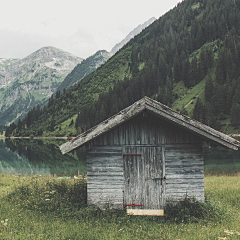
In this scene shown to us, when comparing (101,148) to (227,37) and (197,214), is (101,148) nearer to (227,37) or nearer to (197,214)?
(197,214)

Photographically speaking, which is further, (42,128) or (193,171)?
(42,128)

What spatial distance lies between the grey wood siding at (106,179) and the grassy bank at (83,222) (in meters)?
0.51

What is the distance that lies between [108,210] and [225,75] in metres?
122

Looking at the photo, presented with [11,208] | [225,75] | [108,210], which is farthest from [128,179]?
[225,75]

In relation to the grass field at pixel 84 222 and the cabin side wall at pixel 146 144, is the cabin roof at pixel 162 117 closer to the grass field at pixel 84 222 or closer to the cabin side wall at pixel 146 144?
the cabin side wall at pixel 146 144

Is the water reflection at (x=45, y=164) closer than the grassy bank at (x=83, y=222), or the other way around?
the grassy bank at (x=83, y=222)

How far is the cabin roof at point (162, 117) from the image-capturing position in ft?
30.2

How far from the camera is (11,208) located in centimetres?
1036

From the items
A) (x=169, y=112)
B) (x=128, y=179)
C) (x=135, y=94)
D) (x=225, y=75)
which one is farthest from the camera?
(x=135, y=94)

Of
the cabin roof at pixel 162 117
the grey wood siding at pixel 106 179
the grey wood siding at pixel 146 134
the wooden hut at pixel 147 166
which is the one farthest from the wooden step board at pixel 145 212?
the cabin roof at pixel 162 117

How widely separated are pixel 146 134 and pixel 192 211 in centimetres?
368

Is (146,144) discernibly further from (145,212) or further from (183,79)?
(183,79)

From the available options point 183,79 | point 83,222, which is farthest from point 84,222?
point 183,79

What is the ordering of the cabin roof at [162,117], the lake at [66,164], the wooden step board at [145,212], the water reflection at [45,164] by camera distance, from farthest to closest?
the water reflection at [45,164]
the lake at [66,164]
the wooden step board at [145,212]
the cabin roof at [162,117]
